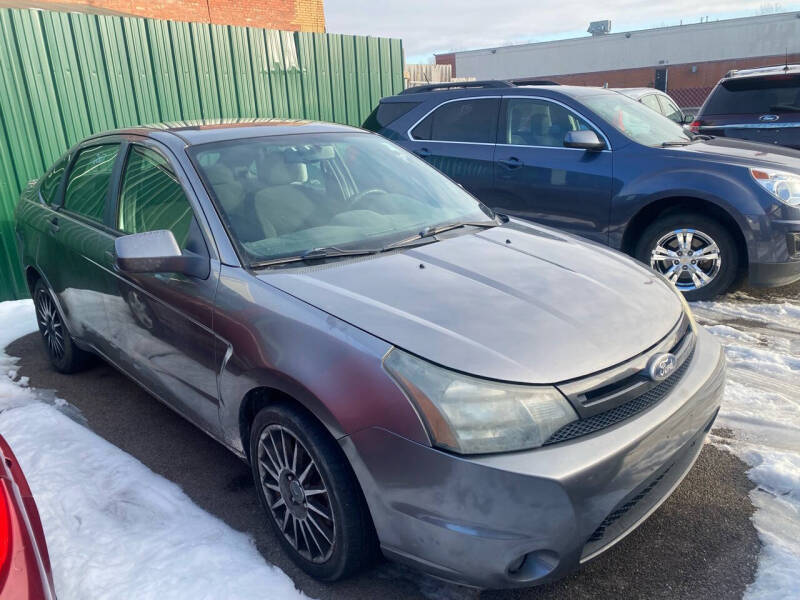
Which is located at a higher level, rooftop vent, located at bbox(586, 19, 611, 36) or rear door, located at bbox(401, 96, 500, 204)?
rooftop vent, located at bbox(586, 19, 611, 36)

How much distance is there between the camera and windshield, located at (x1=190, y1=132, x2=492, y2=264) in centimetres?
275

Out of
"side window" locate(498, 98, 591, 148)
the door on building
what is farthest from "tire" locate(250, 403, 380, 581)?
the door on building

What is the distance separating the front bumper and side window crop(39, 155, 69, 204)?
3307 millimetres

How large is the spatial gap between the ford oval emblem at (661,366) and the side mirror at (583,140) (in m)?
3.38

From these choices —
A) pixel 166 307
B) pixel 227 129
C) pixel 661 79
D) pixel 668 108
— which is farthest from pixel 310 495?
pixel 661 79

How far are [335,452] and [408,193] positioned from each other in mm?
1656

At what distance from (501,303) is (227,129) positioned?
184cm

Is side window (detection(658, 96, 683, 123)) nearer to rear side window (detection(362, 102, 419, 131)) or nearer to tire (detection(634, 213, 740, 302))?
rear side window (detection(362, 102, 419, 131))

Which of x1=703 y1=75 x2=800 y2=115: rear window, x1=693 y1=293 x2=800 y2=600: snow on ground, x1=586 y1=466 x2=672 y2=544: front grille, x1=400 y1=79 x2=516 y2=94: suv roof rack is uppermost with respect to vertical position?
x1=400 y1=79 x2=516 y2=94: suv roof rack

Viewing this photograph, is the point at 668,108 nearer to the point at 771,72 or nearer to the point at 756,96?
the point at 771,72

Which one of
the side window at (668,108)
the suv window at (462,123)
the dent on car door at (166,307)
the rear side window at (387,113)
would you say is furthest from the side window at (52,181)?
the side window at (668,108)

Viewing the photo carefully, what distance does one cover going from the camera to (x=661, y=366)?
7.12ft

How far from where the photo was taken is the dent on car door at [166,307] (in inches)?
104

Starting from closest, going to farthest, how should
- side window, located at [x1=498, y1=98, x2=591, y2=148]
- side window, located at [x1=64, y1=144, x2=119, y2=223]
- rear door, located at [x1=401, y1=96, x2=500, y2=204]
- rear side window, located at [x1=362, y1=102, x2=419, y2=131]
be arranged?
side window, located at [x1=64, y1=144, x2=119, y2=223] < side window, located at [x1=498, y1=98, x2=591, y2=148] < rear door, located at [x1=401, y1=96, x2=500, y2=204] < rear side window, located at [x1=362, y1=102, x2=419, y2=131]
